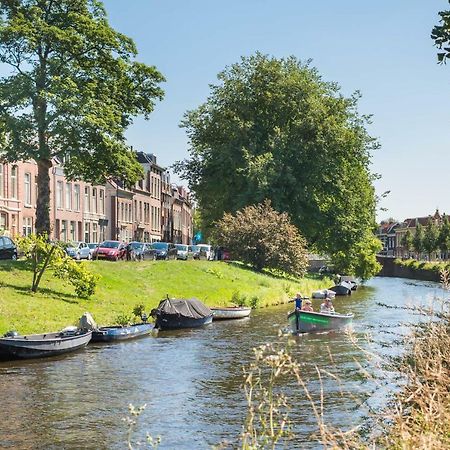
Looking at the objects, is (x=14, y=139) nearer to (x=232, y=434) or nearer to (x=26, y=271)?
(x=26, y=271)

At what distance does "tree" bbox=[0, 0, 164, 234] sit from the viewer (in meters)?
37.8

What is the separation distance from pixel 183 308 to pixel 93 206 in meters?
43.3

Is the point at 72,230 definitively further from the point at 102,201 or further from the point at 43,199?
the point at 43,199

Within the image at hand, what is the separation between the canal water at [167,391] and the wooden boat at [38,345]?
43 cm

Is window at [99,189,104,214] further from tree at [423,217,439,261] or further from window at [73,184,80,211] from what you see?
tree at [423,217,439,261]

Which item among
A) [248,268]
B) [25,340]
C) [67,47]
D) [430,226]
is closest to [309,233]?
[248,268]

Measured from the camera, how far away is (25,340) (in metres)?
24.4

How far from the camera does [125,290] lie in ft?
132

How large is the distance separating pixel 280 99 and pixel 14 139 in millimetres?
29219

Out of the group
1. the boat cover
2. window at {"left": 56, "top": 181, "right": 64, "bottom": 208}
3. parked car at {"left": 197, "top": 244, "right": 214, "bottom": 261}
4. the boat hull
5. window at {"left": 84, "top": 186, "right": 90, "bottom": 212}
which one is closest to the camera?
the boat hull

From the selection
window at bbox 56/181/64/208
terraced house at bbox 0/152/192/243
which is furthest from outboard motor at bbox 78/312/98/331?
window at bbox 56/181/64/208

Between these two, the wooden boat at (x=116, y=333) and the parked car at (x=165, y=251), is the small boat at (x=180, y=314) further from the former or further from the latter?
the parked car at (x=165, y=251)

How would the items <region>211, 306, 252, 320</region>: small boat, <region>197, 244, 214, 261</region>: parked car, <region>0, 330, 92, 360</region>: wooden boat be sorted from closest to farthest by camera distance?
1. <region>0, 330, 92, 360</region>: wooden boat
2. <region>211, 306, 252, 320</region>: small boat
3. <region>197, 244, 214, 261</region>: parked car

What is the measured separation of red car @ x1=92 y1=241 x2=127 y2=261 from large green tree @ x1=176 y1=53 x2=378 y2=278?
10531mm
